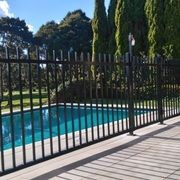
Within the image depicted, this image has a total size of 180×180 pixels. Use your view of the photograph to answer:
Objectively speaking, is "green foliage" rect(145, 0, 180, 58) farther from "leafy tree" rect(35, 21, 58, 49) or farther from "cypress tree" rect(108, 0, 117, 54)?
"leafy tree" rect(35, 21, 58, 49)

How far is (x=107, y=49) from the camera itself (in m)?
26.7

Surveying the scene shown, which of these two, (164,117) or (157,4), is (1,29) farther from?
(164,117)

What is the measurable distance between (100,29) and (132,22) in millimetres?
2581

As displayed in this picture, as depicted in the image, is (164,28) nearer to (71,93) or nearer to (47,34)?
(71,93)

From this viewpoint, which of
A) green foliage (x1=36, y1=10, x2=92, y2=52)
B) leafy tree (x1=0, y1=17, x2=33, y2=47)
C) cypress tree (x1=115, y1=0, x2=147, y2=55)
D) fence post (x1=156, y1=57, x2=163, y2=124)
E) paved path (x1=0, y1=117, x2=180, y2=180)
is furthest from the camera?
leafy tree (x1=0, y1=17, x2=33, y2=47)

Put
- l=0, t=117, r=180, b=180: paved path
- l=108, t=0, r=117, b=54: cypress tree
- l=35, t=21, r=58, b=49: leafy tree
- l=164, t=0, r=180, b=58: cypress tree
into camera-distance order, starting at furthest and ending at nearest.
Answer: l=35, t=21, r=58, b=49: leafy tree → l=108, t=0, r=117, b=54: cypress tree → l=164, t=0, r=180, b=58: cypress tree → l=0, t=117, r=180, b=180: paved path

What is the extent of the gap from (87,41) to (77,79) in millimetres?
31536

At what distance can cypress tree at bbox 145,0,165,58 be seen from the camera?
22984mm

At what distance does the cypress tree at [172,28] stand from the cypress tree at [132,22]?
96.7 inches

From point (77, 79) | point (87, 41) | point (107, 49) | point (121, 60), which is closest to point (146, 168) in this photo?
point (77, 79)

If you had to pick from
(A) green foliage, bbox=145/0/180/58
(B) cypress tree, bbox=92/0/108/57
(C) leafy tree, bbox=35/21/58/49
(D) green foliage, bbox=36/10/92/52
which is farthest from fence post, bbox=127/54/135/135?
(C) leafy tree, bbox=35/21/58/49

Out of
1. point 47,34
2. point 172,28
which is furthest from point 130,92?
point 47,34

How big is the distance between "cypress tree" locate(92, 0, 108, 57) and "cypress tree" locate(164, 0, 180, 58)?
16.9 ft

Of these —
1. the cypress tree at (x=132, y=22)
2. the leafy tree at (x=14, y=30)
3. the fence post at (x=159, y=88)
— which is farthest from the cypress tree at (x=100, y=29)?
the fence post at (x=159, y=88)
